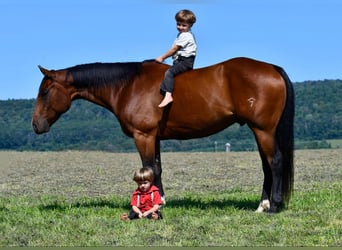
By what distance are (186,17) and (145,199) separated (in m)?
2.30

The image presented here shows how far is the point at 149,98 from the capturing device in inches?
342

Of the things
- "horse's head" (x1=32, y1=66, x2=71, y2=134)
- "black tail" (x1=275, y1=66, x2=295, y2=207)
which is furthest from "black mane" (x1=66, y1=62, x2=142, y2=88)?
"black tail" (x1=275, y1=66, x2=295, y2=207)

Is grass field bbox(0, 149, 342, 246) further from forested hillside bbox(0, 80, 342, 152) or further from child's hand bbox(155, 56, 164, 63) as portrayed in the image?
forested hillside bbox(0, 80, 342, 152)

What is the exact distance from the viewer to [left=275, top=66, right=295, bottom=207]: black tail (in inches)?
332

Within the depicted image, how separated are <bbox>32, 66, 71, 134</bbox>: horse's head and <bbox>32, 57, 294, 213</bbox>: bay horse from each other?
1.02 ft

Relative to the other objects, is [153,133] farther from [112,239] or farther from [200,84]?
[112,239]

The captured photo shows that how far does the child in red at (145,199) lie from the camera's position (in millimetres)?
7984

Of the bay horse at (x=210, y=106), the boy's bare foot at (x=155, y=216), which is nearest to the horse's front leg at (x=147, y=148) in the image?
the bay horse at (x=210, y=106)

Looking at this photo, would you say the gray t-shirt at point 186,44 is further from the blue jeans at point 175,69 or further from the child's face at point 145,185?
the child's face at point 145,185

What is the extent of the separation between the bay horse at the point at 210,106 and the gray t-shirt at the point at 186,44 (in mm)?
259

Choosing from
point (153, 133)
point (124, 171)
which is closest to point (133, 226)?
point (153, 133)

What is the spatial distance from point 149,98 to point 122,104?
40 cm

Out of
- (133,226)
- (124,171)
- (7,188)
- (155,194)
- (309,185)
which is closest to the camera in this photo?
(133,226)

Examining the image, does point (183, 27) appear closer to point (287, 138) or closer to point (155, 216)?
point (287, 138)
